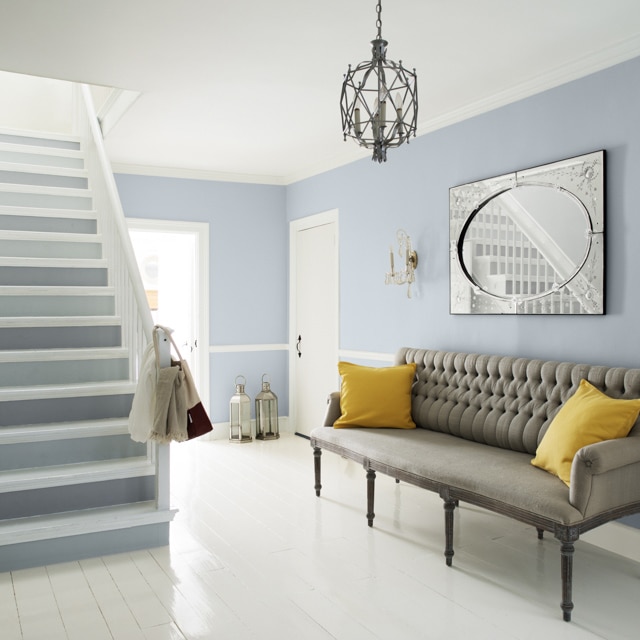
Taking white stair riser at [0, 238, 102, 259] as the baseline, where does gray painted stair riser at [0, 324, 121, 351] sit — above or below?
below

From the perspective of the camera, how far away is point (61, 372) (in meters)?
3.90

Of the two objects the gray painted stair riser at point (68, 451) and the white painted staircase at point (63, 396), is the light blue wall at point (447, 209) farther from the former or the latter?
the gray painted stair riser at point (68, 451)

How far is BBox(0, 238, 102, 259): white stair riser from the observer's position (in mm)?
4418

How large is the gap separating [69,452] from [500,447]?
2355mm

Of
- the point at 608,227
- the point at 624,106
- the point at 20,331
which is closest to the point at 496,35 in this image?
the point at 624,106

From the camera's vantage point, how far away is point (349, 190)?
5.60 m

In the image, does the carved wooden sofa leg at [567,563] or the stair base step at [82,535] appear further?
the stair base step at [82,535]

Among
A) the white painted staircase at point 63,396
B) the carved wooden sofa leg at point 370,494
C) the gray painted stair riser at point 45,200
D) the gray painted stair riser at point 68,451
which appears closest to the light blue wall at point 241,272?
the gray painted stair riser at point 45,200

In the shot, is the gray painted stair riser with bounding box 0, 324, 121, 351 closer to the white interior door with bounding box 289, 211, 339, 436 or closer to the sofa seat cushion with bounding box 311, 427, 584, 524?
the sofa seat cushion with bounding box 311, 427, 584, 524

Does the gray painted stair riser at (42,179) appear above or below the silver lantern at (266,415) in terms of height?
above

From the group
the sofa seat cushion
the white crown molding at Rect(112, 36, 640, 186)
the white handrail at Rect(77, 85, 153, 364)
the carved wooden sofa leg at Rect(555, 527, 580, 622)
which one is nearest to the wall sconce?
the white crown molding at Rect(112, 36, 640, 186)

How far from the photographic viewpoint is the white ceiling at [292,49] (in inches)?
115

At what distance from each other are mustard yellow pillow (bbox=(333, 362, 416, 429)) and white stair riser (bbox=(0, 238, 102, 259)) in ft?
6.63

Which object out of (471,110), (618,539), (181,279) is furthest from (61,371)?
(618,539)
